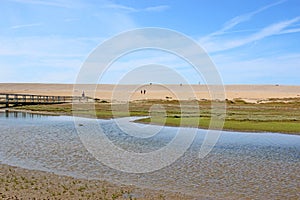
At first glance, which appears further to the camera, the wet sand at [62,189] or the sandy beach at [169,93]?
the sandy beach at [169,93]

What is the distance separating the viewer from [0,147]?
21000 mm

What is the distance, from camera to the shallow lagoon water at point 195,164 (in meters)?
14.0

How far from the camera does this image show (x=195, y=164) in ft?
58.6

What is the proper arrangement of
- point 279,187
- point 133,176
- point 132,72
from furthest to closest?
point 132,72 → point 133,176 → point 279,187

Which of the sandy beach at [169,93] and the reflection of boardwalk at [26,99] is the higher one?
the sandy beach at [169,93]

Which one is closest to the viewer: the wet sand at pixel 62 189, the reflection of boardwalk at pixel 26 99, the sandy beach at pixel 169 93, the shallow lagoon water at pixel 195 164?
the wet sand at pixel 62 189

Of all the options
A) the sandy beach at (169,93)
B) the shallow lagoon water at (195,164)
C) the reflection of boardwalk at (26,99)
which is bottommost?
the shallow lagoon water at (195,164)

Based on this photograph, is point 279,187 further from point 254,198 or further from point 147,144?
point 147,144

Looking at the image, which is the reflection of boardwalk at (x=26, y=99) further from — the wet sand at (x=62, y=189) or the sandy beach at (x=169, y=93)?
the wet sand at (x=62, y=189)

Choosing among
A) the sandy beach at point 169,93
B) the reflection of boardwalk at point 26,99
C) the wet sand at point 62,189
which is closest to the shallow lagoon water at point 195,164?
the wet sand at point 62,189

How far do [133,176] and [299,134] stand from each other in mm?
20115

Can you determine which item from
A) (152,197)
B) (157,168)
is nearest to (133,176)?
(157,168)

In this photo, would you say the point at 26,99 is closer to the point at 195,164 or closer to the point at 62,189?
the point at 195,164

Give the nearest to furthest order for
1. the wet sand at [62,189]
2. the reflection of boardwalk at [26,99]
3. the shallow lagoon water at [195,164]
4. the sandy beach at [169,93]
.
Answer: the wet sand at [62,189], the shallow lagoon water at [195,164], the reflection of boardwalk at [26,99], the sandy beach at [169,93]
